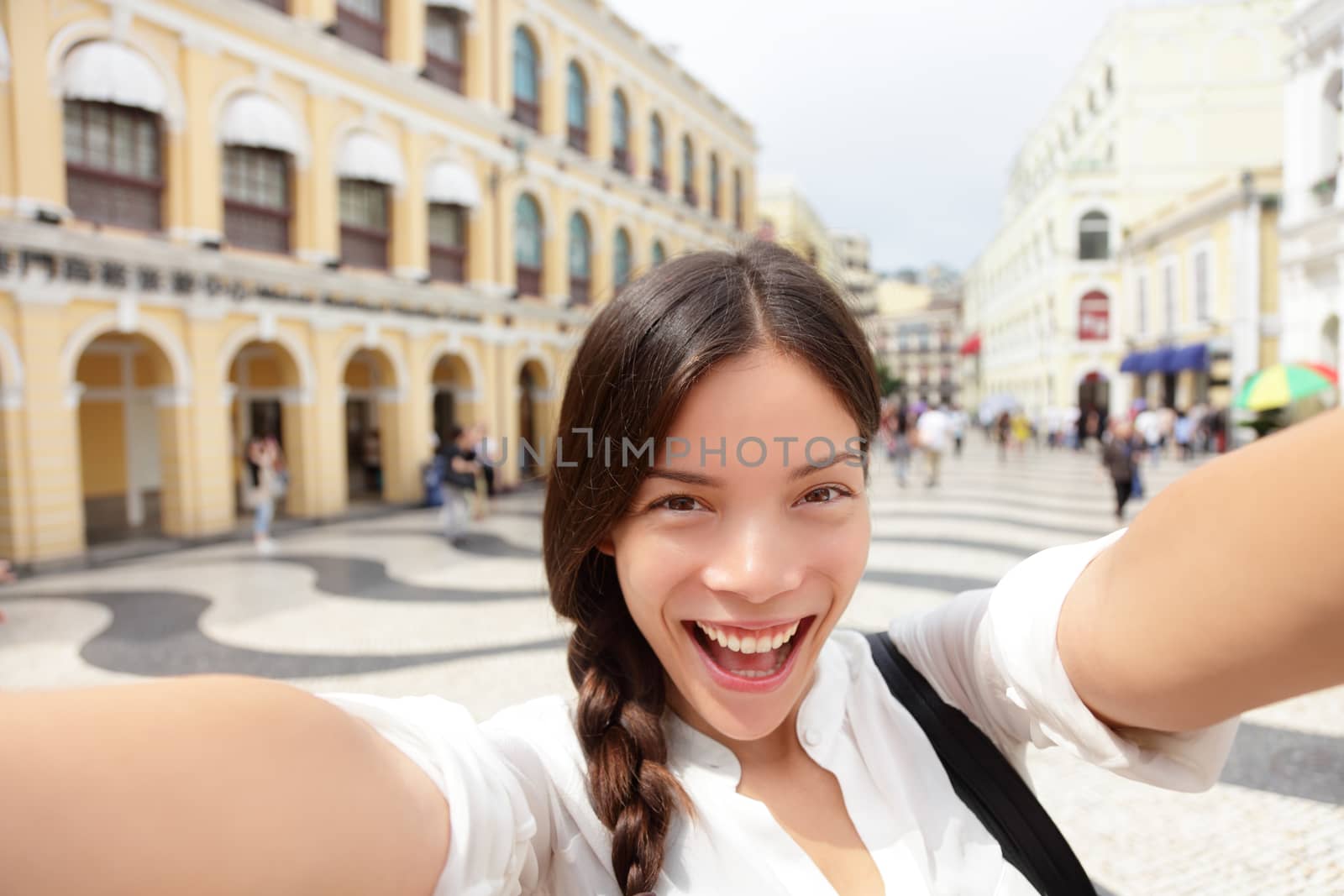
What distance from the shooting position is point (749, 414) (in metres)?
0.89

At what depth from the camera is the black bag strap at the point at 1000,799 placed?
0.98 m

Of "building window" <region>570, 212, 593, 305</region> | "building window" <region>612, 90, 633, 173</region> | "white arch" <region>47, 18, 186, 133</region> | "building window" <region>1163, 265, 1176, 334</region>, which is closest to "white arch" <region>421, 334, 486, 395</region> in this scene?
"building window" <region>570, 212, 593, 305</region>

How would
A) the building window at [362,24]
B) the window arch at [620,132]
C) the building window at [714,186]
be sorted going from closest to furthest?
the building window at [362,24]
the window arch at [620,132]
the building window at [714,186]

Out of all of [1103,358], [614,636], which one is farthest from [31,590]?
[1103,358]

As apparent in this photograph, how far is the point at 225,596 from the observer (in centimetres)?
670

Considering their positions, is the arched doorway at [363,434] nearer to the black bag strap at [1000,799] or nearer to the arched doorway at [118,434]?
the arched doorway at [118,434]

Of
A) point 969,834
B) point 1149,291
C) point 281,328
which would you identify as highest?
point 1149,291

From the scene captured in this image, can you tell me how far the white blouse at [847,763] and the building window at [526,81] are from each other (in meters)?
15.3

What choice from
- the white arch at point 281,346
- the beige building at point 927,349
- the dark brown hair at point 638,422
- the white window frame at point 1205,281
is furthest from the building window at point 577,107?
the beige building at point 927,349

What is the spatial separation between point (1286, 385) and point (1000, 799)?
1000 centimetres

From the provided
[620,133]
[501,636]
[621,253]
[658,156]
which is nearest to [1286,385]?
[501,636]

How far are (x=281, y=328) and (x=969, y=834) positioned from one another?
11.4 meters

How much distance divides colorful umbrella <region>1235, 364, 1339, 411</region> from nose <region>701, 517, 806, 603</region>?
9.92 meters

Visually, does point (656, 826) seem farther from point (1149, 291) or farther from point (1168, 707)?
point (1149, 291)
